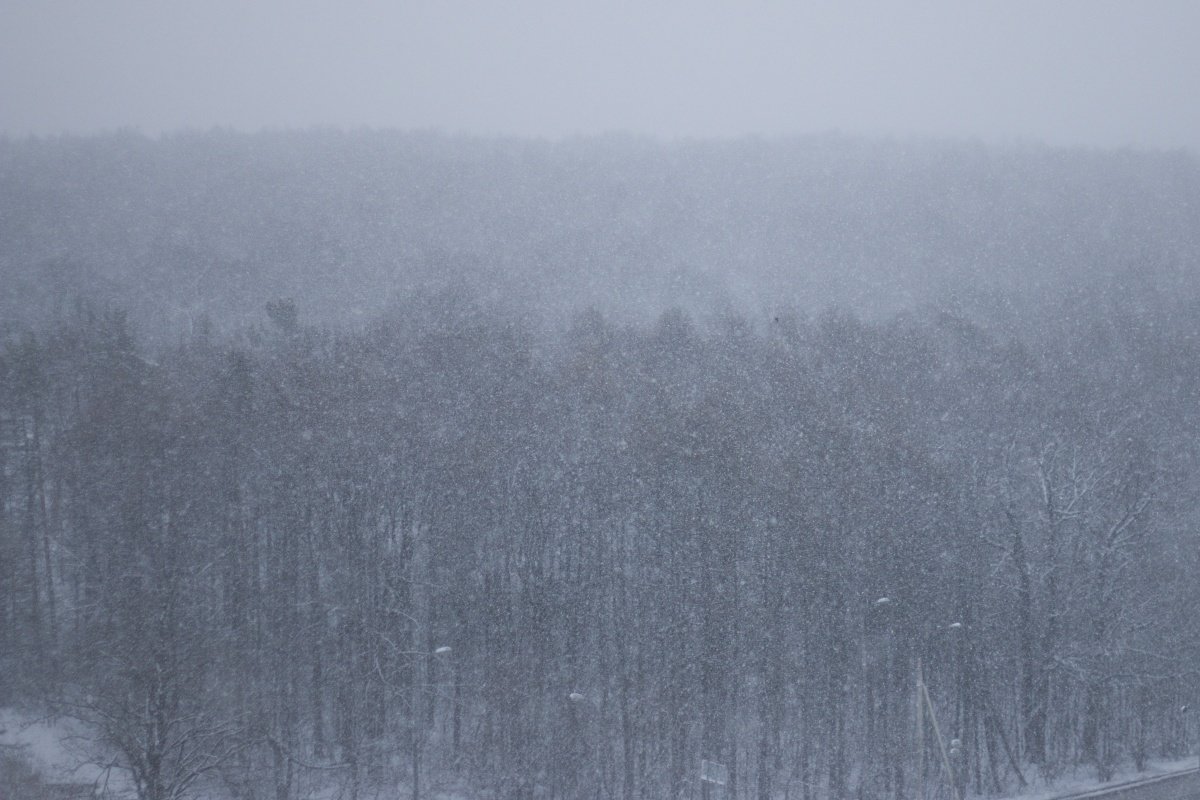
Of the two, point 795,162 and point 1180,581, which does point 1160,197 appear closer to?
point 795,162

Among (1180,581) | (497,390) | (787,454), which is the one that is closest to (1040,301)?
(1180,581)

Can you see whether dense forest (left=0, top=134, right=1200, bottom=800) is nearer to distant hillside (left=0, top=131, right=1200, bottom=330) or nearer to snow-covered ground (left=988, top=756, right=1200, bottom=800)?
snow-covered ground (left=988, top=756, right=1200, bottom=800)

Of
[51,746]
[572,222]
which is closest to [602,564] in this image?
[51,746]

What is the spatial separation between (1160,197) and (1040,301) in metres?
20.7

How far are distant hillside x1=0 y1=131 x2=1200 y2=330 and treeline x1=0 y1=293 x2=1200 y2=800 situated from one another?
6.79 m

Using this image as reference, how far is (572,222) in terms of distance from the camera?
4072cm

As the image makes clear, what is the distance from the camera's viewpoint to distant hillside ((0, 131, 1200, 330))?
28.5m

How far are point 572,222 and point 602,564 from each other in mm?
26963

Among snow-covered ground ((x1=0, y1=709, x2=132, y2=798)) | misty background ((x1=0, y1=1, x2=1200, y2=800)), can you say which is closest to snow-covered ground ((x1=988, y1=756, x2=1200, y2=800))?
misty background ((x1=0, y1=1, x2=1200, y2=800))

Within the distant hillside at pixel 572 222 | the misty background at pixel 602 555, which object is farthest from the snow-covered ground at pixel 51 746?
the distant hillside at pixel 572 222

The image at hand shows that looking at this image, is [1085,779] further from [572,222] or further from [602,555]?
[572,222]

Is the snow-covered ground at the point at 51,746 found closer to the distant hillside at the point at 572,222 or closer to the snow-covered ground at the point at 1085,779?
the distant hillside at the point at 572,222

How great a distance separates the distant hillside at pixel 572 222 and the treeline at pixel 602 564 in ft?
22.3

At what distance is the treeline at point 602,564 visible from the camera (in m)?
14.8
